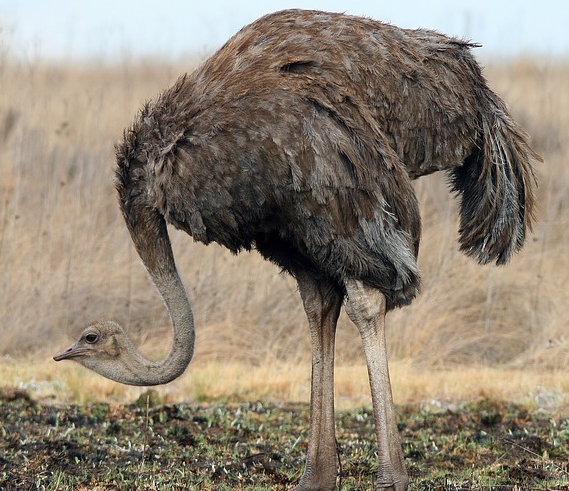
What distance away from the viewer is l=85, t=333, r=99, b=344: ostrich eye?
536 centimetres

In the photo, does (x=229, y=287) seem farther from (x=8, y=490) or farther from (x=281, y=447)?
(x=8, y=490)

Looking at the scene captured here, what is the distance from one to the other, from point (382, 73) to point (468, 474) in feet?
6.67

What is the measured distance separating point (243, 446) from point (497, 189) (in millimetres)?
2103

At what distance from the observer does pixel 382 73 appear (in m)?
5.03

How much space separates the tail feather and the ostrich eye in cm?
172

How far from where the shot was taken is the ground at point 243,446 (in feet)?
18.4

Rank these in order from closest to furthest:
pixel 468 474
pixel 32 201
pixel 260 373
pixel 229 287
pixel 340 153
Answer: pixel 340 153 < pixel 468 474 < pixel 260 373 < pixel 229 287 < pixel 32 201

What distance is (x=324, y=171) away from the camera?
4.75 m

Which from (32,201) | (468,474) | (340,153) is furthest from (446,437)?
(32,201)

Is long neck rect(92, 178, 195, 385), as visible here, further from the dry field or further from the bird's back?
the dry field

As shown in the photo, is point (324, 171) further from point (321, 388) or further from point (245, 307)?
point (245, 307)

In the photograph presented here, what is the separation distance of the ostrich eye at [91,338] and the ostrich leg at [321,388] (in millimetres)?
958

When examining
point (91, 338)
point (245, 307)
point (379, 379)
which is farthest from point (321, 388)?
point (245, 307)

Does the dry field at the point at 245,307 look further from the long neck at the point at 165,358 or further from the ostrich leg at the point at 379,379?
the ostrich leg at the point at 379,379
